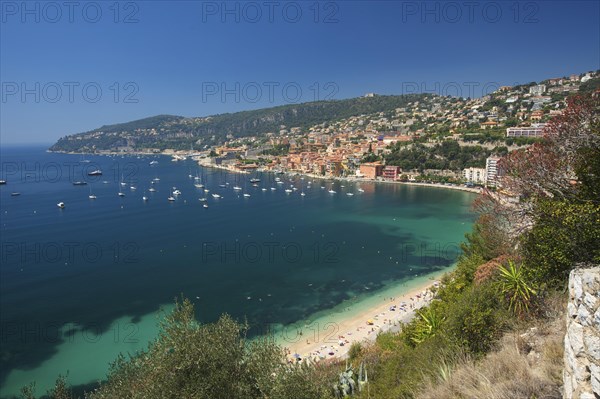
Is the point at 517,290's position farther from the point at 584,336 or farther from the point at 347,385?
the point at 584,336

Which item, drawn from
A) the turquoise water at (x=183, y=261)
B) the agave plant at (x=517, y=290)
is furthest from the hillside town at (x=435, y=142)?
the agave plant at (x=517, y=290)

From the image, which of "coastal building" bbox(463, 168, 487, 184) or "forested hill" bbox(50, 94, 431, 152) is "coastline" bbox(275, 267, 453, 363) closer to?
"coastal building" bbox(463, 168, 487, 184)

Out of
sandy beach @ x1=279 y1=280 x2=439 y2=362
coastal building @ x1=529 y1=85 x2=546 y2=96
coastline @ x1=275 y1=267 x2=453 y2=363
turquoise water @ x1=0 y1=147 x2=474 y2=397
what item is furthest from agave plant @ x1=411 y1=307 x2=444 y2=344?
coastal building @ x1=529 y1=85 x2=546 y2=96

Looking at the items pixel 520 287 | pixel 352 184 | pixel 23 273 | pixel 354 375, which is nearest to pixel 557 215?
pixel 520 287

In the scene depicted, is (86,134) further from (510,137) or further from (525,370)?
(525,370)

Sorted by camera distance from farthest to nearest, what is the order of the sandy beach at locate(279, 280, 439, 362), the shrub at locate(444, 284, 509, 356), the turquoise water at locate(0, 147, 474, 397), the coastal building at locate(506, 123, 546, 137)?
the coastal building at locate(506, 123, 546, 137), the turquoise water at locate(0, 147, 474, 397), the sandy beach at locate(279, 280, 439, 362), the shrub at locate(444, 284, 509, 356)
